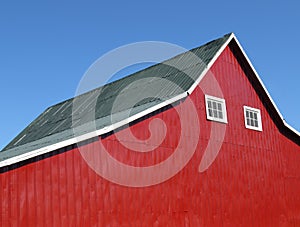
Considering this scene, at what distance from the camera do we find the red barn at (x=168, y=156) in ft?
39.5

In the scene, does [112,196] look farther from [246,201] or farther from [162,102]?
[246,201]

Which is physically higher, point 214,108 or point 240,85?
point 240,85

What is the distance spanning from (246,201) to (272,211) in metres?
1.69

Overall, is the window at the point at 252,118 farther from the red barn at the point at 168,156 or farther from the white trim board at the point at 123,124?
the white trim board at the point at 123,124

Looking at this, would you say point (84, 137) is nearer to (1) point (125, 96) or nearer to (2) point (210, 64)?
(1) point (125, 96)

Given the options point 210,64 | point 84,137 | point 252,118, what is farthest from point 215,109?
point 84,137

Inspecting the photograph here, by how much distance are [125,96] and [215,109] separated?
12.0ft

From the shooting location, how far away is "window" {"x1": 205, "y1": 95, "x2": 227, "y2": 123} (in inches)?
695

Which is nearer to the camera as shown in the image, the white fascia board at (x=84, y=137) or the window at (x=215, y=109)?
the white fascia board at (x=84, y=137)

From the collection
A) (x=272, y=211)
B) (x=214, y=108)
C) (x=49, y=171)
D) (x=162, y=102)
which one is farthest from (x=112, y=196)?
(x=272, y=211)

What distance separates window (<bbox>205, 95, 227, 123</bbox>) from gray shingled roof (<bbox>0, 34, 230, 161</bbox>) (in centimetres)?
112

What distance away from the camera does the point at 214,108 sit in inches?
708

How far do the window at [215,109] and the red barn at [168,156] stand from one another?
4cm

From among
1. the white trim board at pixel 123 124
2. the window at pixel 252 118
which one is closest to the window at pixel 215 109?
the white trim board at pixel 123 124
